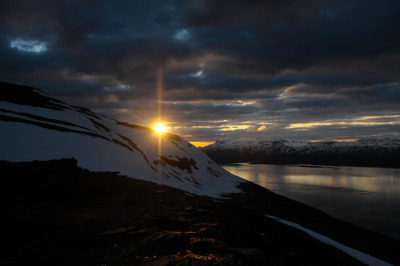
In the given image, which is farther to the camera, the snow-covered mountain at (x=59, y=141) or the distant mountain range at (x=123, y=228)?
the snow-covered mountain at (x=59, y=141)

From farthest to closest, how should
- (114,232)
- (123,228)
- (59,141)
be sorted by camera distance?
1. (59,141)
2. (123,228)
3. (114,232)

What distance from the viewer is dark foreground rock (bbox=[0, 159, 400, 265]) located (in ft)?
25.3

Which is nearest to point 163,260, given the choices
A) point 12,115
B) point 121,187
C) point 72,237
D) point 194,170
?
point 72,237

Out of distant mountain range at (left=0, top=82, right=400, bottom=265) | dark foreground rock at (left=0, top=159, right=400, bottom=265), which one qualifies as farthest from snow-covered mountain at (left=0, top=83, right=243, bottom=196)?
dark foreground rock at (left=0, top=159, right=400, bottom=265)

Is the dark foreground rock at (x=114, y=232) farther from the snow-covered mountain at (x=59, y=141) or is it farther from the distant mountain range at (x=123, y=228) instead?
the snow-covered mountain at (x=59, y=141)

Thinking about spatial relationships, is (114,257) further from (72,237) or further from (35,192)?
(35,192)

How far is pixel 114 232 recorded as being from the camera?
9734 mm

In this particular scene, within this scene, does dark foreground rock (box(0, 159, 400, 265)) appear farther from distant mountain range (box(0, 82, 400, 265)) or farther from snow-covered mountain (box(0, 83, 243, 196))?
snow-covered mountain (box(0, 83, 243, 196))

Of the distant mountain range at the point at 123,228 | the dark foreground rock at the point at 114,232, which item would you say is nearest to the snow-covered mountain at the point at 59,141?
the distant mountain range at the point at 123,228

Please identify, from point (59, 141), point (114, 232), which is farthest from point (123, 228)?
point (59, 141)

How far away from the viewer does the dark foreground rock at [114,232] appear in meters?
7.71

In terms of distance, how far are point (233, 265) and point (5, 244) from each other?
7572mm

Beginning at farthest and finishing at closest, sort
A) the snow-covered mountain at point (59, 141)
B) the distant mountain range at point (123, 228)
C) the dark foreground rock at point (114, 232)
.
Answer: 1. the snow-covered mountain at point (59, 141)
2. the distant mountain range at point (123, 228)
3. the dark foreground rock at point (114, 232)

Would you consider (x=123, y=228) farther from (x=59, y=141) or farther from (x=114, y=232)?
(x=59, y=141)
